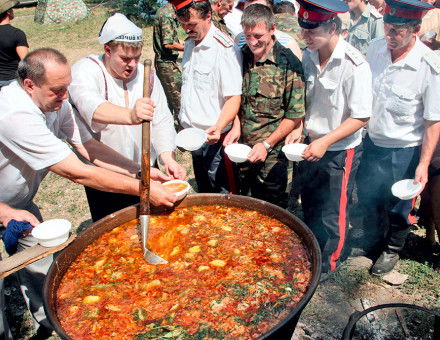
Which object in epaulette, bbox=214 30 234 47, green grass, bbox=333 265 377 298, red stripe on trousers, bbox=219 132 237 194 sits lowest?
green grass, bbox=333 265 377 298

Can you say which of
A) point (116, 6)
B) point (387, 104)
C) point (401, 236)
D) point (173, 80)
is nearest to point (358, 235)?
point (401, 236)

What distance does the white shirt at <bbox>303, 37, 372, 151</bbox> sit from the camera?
3488 millimetres

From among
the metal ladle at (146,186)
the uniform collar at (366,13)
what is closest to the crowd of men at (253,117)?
the metal ladle at (146,186)

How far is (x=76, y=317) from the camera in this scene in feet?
7.93

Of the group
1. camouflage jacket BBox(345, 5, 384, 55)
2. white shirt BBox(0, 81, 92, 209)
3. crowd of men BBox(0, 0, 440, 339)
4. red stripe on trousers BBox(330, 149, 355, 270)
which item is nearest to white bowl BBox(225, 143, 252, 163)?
crowd of men BBox(0, 0, 440, 339)

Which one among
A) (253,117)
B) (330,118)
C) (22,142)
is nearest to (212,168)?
(253,117)

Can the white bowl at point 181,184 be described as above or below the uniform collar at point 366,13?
below

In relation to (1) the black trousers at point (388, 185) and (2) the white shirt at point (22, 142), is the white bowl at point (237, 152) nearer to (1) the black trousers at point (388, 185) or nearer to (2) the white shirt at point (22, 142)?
(1) the black trousers at point (388, 185)

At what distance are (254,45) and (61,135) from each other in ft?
6.26

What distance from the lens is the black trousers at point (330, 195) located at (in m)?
3.91

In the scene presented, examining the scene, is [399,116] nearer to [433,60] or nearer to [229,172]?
[433,60]

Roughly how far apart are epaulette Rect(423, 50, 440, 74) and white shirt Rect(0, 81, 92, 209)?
3019mm

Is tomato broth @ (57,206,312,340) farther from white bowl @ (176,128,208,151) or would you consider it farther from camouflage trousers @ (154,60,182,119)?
camouflage trousers @ (154,60,182,119)

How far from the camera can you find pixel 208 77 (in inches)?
162
